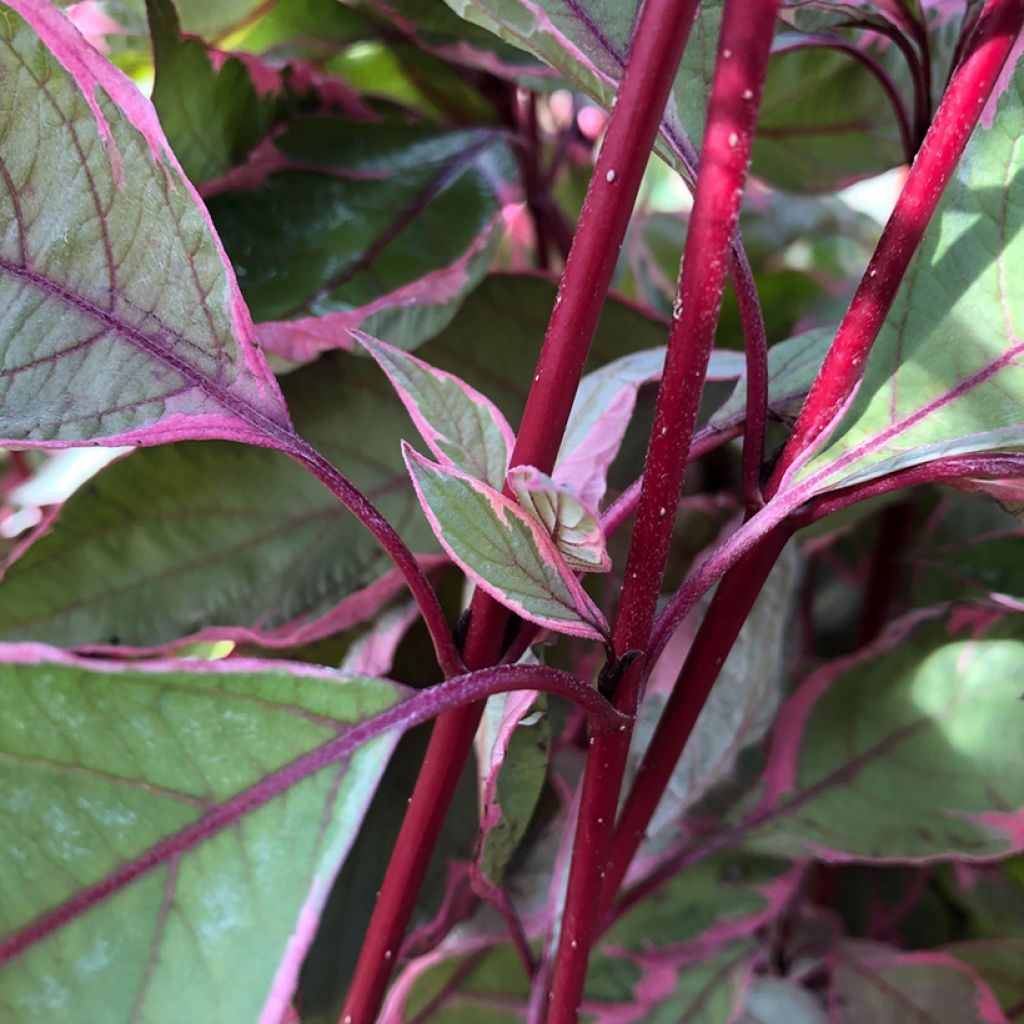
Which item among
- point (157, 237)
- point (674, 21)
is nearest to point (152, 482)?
point (157, 237)

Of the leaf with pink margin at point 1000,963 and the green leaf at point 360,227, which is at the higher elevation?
the green leaf at point 360,227

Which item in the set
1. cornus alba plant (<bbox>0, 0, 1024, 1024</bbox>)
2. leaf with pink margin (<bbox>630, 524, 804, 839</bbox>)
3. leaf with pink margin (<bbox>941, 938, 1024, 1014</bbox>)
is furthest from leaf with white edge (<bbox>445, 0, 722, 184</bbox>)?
leaf with pink margin (<bbox>941, 938, 1024, 1014</bbox>)

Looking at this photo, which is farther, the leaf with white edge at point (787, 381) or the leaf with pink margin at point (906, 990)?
the leaf with pink margin at point (906, 990)

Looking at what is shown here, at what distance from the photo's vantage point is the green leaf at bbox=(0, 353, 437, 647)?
406mm

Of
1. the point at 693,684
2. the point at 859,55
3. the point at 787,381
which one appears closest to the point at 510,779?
the point at 693,684

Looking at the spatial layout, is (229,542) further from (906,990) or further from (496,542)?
(906,990)

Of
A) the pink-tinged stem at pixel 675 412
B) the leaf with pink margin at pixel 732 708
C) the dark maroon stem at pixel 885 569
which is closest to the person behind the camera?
the pink-tinged stem at pixel 675 412

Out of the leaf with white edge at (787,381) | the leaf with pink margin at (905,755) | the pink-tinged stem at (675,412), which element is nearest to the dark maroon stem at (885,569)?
the leaf with pink margin at (905,755)

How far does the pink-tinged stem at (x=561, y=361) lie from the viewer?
9.2 inches

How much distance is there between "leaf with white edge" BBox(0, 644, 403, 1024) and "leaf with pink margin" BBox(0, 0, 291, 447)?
0.07 m

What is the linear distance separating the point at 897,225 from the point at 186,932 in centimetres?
26

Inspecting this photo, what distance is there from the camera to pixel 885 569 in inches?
24.5

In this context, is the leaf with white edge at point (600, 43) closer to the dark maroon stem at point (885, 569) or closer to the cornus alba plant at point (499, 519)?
the cornus alba plant at point (499, 519)

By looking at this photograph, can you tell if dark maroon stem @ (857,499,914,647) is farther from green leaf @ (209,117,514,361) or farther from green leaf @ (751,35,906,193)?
green leaf @ (209,117,514,361)
